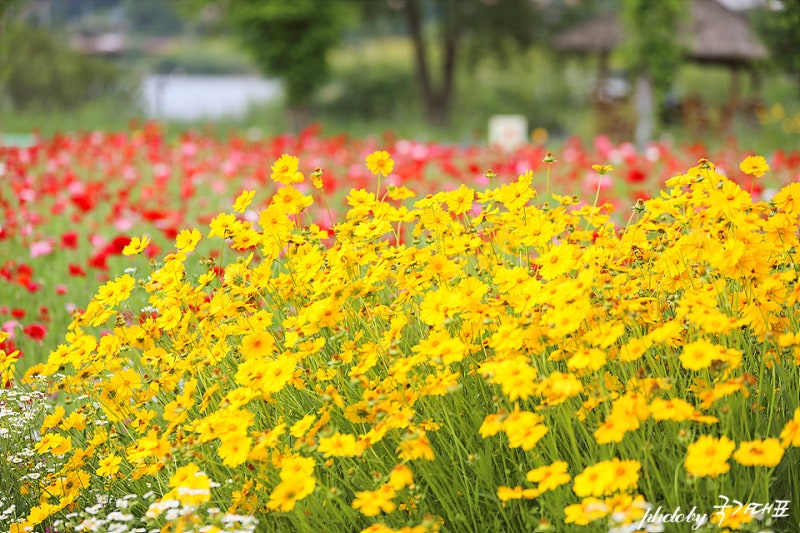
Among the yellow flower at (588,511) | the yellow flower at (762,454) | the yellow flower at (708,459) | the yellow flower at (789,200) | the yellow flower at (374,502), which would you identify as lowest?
the yellow flower at (374,502)

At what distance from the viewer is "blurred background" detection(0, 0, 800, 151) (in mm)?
14461

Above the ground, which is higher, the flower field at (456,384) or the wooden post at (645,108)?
the flower field at (456,384)

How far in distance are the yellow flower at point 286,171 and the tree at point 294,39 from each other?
13.0 m

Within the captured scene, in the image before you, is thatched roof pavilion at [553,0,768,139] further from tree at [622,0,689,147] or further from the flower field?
the flower field

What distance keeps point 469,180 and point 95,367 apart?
583 cm

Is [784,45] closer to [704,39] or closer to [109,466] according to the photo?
[704,39]

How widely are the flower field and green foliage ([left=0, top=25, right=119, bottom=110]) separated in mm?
16257

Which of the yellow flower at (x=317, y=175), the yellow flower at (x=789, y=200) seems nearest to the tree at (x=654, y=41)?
the yellow flower at (x=789, y=200)

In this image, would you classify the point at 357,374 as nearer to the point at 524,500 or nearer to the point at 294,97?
the point at 524,500

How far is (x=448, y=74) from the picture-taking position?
62.3ft

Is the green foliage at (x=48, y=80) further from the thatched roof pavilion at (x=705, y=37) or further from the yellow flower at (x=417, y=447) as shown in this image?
the yellow flower at (x=417, y=447)

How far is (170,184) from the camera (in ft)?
26.9

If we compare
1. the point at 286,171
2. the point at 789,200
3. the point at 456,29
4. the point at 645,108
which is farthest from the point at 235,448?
the point at 456,29

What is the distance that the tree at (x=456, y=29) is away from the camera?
1881 centimetres
